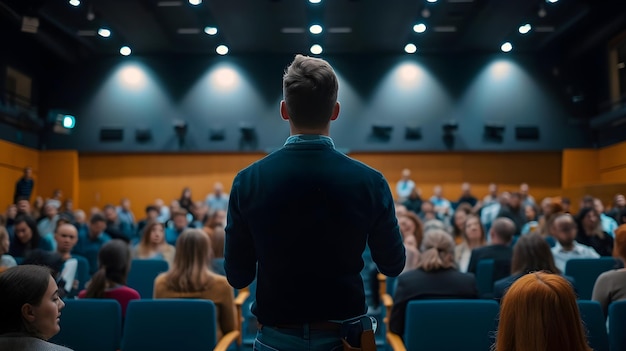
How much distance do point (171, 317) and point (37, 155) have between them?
12.5 meters

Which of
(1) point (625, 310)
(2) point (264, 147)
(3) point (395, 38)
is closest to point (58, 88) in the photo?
(2) point (264, 147)

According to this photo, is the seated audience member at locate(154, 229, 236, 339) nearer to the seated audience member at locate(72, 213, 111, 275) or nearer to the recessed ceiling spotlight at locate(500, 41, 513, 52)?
the seated audience member at locate(72, 213, 111, 275)

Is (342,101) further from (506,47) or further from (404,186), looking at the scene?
(506,47)

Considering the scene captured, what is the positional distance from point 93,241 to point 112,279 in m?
3.35

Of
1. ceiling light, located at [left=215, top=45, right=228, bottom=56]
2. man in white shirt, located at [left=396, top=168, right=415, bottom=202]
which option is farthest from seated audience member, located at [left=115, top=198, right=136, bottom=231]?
man in white shirt, located at [left=396, top=168, right=415, bottom=202]

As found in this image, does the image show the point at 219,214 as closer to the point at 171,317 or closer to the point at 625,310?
the point at 171,317

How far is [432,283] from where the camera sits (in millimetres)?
3498

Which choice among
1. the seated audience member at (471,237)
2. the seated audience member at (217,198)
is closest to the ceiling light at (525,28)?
the seated audience member at (217,198)

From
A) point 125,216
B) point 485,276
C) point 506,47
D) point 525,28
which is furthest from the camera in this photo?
point 506,47

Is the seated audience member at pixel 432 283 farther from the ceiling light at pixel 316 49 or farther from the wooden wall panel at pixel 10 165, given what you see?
the wooden wall panel at pixel 10 165

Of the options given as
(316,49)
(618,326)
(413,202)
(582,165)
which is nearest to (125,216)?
(316,49)

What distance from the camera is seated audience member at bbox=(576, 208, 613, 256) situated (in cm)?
570

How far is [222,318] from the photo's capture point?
349 centimetres

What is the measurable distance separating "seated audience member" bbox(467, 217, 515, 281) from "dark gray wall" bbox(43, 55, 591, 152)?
9217mm
